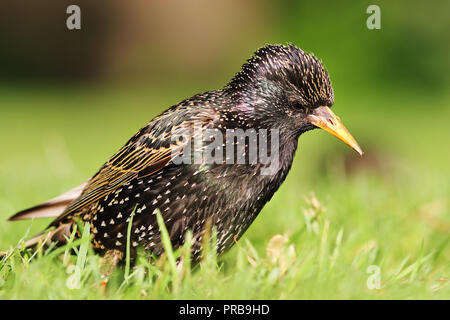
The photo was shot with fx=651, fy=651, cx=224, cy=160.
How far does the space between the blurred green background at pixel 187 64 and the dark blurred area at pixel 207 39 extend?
3cm

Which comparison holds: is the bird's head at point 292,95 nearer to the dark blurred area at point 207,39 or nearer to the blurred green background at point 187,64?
the blurred green background at point 187,64

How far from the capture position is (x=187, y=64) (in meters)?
16.1

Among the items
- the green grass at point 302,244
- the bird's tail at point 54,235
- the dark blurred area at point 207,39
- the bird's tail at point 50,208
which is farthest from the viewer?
the dark blurred area at point 207,39

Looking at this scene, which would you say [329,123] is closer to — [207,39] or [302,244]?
[302,244]

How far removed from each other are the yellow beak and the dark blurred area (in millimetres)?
11059

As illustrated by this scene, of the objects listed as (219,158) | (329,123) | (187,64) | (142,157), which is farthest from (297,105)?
(187,64)

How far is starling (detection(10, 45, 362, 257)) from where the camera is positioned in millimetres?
2871

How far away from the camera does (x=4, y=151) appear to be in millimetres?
9961

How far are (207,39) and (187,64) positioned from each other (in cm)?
79

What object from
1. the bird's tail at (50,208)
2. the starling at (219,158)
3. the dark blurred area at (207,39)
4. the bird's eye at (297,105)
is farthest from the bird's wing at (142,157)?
the dark blurred area at (207,39)

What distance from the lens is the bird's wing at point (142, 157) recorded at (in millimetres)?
2967
